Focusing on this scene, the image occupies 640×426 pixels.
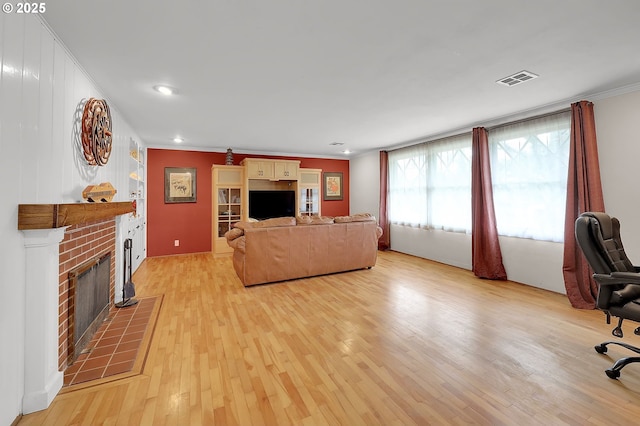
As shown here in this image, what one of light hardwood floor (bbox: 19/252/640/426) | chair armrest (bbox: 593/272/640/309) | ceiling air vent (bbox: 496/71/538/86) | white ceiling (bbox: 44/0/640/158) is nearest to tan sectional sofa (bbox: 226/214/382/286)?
light hardwood floor (bbox: 19/252/640/426)

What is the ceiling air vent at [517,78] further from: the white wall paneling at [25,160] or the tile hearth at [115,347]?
the tile hearth at [115,347]

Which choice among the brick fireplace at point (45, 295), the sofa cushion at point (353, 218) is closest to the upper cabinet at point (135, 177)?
the brick fireplace at point (45, 295)

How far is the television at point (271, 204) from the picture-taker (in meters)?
5.98

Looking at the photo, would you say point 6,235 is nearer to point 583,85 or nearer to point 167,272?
point 167,272

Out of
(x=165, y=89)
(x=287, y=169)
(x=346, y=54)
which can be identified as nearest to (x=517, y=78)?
(x=346, y=54)

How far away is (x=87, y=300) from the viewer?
221 cm

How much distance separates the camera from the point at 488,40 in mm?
1965

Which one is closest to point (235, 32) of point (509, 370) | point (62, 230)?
point (62, 230)

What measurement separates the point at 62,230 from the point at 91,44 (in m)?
1.40

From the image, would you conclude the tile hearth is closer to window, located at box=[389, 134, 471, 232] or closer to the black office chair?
the black office chair

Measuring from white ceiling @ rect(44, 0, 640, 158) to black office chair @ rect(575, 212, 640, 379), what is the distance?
54.4 inches

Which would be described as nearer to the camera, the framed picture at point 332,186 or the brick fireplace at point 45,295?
the brick fireplace at point 45,295

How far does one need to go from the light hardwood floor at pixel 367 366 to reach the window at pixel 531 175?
38.5 inches

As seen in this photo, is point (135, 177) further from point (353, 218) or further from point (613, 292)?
point (613, 292)
